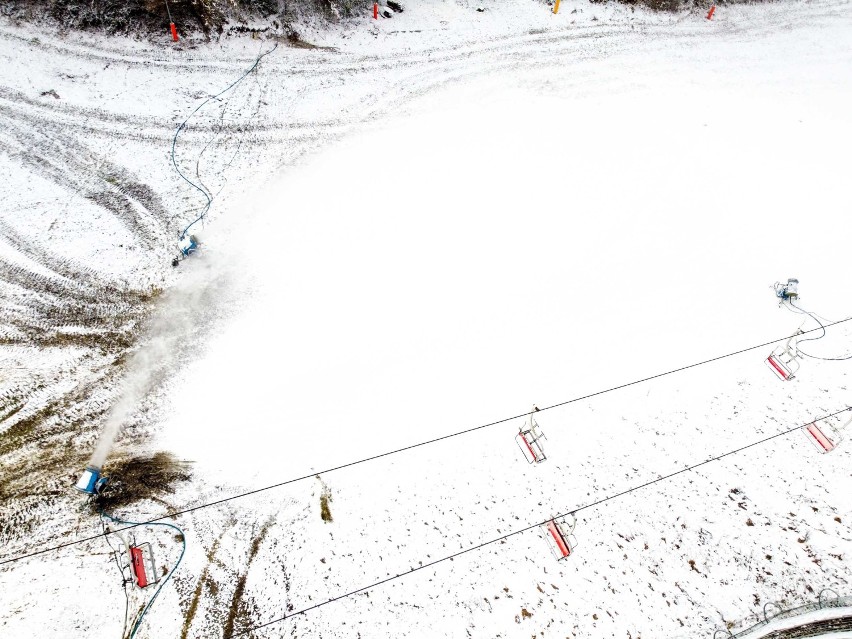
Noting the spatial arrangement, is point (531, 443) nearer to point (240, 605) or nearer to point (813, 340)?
point (240, 605)

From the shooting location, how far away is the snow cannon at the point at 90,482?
738cm

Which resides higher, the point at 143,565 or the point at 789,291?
the point at 789,291

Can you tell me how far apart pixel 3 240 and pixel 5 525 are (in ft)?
19.8

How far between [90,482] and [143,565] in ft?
4.98

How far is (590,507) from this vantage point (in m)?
8.34

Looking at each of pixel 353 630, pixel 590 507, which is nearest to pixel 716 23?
pixel 590 507

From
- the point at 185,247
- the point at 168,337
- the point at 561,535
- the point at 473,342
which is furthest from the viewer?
the point at 185,247

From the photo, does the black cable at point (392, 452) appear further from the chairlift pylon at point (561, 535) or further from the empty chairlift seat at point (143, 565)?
the chairlift pylon at point (561, 535)

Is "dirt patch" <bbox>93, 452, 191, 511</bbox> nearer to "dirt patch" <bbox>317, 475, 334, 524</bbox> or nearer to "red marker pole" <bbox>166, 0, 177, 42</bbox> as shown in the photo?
"dirt patch" <bbox>317, 475, 334, 524</bbox>

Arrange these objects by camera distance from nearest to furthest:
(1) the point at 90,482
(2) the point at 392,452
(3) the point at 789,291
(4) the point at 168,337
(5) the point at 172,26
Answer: (1) the point at 90,482
(2) the point at 392,452
(4) the point at 168,337
(3) the point at 789,291
(5) the point at 172,26

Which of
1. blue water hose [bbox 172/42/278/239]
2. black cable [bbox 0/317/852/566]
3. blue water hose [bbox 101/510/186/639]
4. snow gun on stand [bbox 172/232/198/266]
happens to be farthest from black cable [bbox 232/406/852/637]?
blue water hose [bbox 172/42/278/239]

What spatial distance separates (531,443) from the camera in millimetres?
8758

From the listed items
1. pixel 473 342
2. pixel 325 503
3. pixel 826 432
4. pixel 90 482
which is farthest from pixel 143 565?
pixel 826 432

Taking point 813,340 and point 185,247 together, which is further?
point 813,340
